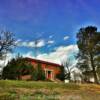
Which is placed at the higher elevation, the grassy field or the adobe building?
the adobe building

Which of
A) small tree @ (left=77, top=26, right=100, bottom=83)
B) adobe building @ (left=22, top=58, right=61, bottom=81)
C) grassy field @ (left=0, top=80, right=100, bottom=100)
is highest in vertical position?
small tree @ (left=77, top=26, right=100, bottom=83)

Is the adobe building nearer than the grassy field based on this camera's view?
No

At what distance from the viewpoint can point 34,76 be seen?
151 feet

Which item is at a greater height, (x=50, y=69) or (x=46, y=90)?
(x=50, y=69)

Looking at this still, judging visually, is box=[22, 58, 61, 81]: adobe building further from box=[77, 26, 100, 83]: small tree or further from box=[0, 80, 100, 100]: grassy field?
box=[0, 80, 100, 100]: grassy field

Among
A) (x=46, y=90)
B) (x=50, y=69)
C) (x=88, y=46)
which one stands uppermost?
(x=88, y=46)

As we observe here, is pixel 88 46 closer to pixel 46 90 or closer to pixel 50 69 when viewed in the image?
pixel 50 69

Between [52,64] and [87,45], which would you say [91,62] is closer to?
[87,45]

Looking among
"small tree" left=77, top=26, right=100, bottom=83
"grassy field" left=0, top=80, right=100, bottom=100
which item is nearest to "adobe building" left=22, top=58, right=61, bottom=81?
"small tree" left=77, top=26, right=100, bottom=83

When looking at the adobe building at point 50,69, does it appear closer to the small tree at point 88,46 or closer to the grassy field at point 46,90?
the small tree at point 88,46

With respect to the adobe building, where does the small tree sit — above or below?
above

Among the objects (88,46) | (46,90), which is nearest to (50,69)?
(88,46)

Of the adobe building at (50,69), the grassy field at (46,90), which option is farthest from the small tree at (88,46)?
the grassy field at (46,90)

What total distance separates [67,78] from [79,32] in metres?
9.55
